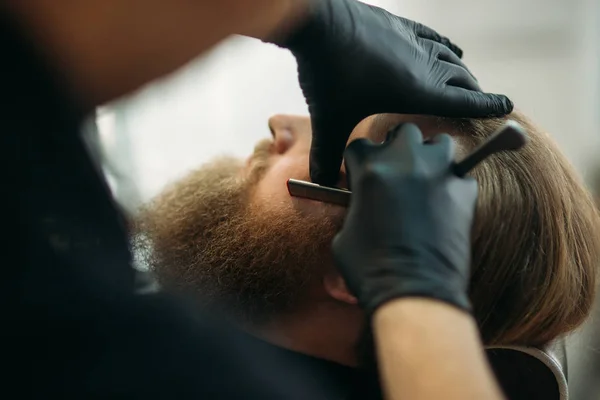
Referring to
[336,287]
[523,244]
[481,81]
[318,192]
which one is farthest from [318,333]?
[481,81]

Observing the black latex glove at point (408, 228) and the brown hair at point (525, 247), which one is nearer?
the black latex glove at point (408, 228)

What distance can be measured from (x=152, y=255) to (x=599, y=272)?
2.58 feet

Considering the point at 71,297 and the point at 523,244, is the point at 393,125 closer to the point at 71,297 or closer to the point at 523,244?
the point at 523,244

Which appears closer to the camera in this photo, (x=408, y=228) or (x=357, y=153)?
(x=408, y=228)

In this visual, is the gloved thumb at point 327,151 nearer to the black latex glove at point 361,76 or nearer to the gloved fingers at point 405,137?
the black latex glove at point 361,76

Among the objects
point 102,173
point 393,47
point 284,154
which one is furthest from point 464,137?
point 102,173

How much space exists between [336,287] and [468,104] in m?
0.35

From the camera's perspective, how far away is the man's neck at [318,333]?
104 centimetres

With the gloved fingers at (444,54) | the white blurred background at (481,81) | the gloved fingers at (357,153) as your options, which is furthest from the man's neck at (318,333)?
the white blurred background at (481,81)

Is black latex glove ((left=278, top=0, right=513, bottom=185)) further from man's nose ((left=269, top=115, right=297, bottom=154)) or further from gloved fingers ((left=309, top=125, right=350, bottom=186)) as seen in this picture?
man's nose ((left=269, top=115, right=297, bottom=154))

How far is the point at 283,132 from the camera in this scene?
3.75 ft

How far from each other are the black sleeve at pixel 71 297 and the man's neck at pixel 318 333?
0.23ft

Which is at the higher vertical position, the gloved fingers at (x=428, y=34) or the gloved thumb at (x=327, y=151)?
the gloved fingers at (x=428, y=34)

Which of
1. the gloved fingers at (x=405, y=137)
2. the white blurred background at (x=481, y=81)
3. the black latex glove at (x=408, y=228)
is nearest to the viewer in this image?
the black latex glove at (x=408, y=228)
